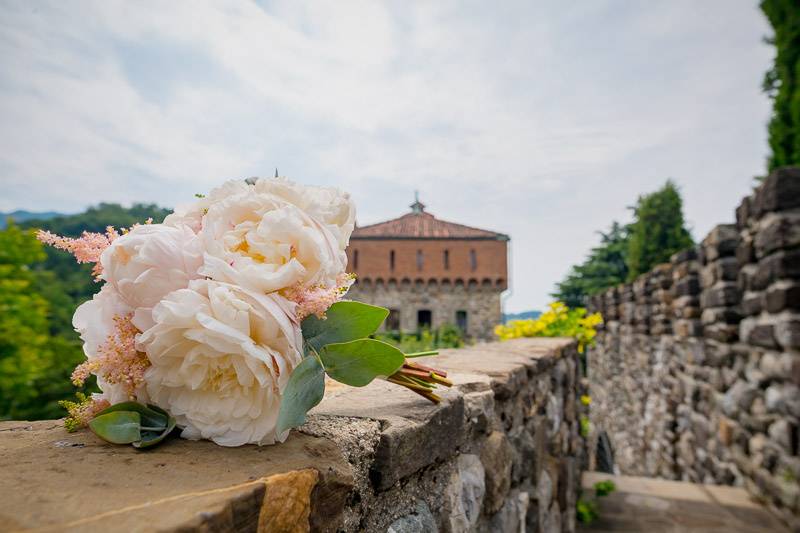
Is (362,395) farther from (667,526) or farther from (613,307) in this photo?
(613,307)

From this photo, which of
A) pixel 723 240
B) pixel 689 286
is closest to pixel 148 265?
pixel 723 240

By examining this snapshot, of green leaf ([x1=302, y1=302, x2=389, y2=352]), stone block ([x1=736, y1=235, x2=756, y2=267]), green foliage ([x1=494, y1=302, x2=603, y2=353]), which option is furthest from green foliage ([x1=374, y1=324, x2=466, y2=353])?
stone block ([x1=736, y1=235, x2=756, y2=267])

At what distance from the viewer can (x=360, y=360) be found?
851mm

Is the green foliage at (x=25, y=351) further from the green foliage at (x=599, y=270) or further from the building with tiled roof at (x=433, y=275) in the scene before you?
the green foliage at (x=599, y=270)

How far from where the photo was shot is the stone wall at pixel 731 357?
3.15 meters

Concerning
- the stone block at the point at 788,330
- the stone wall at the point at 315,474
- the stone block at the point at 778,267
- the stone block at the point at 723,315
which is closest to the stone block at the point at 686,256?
the stone block at the point at 723,315

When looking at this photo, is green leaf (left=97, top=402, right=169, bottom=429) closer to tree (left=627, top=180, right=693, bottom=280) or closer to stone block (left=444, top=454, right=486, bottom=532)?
stone block (left=444, top=454, right=486, bottom=532)

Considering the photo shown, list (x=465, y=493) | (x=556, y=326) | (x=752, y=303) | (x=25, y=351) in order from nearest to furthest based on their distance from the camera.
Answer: (x=465, y=493) < (x=752, y=303) < (x=556, y=326) < (x=25, y=351)

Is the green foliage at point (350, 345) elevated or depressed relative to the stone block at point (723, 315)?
depressed

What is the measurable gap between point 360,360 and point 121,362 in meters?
0.35

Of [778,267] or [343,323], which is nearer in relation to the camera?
[343,323]

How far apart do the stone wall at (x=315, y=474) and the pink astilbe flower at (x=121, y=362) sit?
0.10m

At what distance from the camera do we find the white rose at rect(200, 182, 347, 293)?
0.74 metres

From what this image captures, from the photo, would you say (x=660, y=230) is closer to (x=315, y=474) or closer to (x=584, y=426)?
(x=584, y=426)
